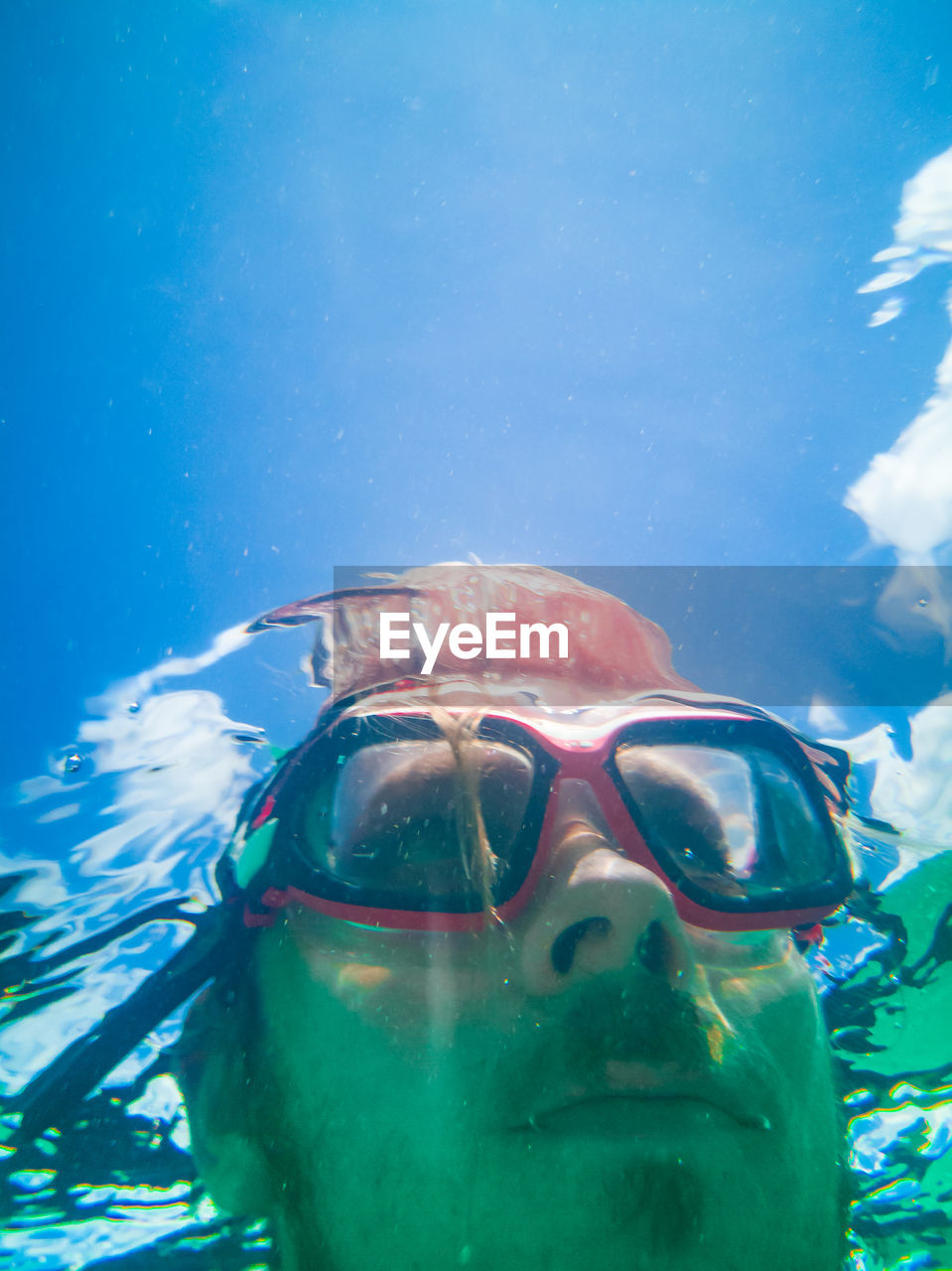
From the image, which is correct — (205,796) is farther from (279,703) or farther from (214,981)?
(214,981)

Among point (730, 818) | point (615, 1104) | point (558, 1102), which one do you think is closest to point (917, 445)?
point (730, 818)

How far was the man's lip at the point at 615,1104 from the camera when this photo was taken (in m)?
2.05

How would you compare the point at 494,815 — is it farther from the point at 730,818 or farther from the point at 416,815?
the point at 730,818

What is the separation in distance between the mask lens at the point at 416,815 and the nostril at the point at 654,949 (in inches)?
27.1

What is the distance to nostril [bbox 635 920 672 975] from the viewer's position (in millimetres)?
2146

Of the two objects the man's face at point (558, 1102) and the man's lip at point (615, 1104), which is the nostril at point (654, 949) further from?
the man's lip at point (615, 1104)

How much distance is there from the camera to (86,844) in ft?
15.8

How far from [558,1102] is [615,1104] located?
21 centimetres

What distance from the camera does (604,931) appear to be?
7.20 feet

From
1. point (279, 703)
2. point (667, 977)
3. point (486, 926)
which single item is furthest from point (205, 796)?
point (667, 977)

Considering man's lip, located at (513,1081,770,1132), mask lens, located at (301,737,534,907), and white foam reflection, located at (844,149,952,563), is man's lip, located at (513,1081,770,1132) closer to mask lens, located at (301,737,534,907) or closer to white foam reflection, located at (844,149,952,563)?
mask lens, located at (301,737,534,907)

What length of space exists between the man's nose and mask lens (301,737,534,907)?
353 mm

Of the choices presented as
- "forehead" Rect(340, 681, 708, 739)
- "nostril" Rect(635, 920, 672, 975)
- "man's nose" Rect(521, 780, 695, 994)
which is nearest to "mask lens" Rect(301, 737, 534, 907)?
"forehead" Rect(340, 681, 708, 739)

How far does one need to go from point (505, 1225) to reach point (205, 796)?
12.2 ft
